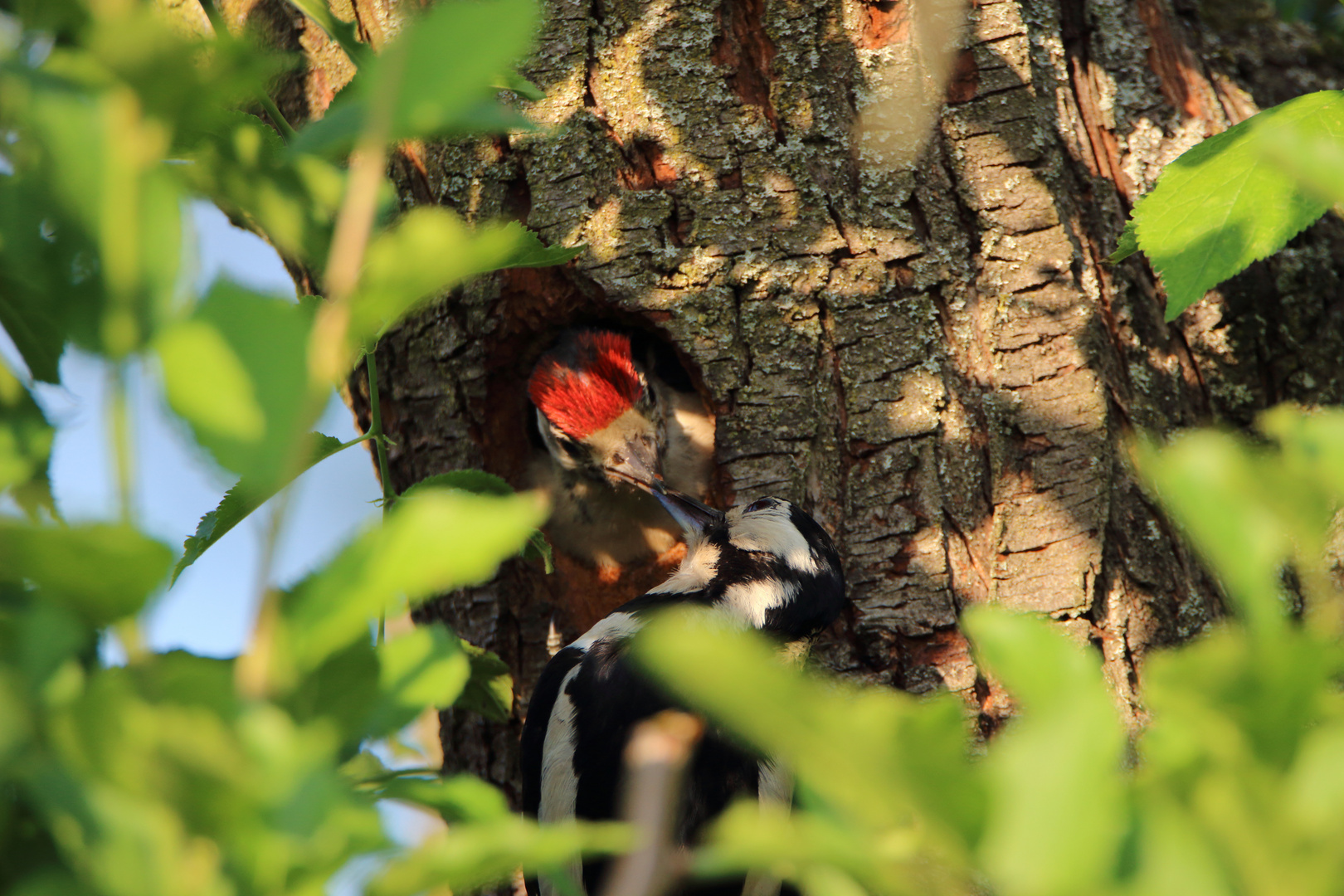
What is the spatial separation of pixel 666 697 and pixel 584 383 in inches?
43.1

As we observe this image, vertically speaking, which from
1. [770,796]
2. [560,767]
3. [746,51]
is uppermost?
[746,51]

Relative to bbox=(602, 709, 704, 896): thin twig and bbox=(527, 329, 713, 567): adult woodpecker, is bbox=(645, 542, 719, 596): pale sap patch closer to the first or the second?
bbox=(527, 329, 713, 567): adult woodpecker

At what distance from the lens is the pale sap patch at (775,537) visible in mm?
1829

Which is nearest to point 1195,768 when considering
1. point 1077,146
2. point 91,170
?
point 91,170

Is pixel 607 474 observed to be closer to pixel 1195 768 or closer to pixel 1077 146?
pixel 1077 146

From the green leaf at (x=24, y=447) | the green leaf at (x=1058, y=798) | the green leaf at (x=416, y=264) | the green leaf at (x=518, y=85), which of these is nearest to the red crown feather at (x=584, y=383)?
the green leaf at (x=518, y=85)

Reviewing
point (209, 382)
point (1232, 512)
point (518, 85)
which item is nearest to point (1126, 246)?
point (518, 85)

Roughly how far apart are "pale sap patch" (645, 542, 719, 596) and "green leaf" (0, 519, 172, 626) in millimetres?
1532

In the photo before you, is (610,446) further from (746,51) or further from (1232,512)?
(1232,512)

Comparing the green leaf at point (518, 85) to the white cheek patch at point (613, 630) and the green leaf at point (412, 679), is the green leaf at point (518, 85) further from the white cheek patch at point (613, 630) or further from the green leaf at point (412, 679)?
the white cheek patch at point (613, 630)

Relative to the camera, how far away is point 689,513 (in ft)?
7.33

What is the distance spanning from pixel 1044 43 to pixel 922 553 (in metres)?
0.98

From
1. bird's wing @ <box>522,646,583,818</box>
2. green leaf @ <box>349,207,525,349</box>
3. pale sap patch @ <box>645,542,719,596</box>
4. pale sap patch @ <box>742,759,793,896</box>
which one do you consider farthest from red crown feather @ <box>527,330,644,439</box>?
green leaf @ <box>349,207,525,349</box>

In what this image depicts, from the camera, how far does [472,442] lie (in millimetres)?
2152
